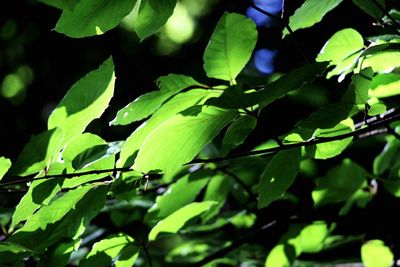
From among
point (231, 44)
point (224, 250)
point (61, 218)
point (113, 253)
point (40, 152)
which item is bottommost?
point (224, 250)

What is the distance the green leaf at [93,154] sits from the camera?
23.3 inches

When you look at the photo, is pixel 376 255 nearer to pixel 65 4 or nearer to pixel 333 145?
pixel 333 145

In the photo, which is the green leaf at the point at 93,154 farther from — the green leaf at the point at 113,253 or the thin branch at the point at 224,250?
the thin branch at the point at 224,250

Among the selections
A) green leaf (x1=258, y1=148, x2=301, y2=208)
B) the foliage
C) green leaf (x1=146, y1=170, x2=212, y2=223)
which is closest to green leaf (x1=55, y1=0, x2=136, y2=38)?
the foliage

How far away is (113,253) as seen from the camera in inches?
30.2

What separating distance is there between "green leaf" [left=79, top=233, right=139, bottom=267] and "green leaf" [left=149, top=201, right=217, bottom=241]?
3.5 inches

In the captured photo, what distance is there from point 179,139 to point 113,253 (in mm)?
327

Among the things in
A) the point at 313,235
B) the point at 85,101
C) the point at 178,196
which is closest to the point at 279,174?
the point at 85,101

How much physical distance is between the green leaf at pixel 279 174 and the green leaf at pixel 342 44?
22cm

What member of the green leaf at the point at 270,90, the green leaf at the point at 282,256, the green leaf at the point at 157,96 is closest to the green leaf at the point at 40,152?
the green leaf at the point at 157,96

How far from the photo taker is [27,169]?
604mm

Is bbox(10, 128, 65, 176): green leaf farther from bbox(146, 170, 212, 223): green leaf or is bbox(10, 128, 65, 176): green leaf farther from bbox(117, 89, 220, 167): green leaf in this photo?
bbox(146, 170, 212, 223): green leaf

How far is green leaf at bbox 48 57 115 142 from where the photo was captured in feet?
1.89

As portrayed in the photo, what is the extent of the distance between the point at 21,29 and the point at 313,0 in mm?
3329
